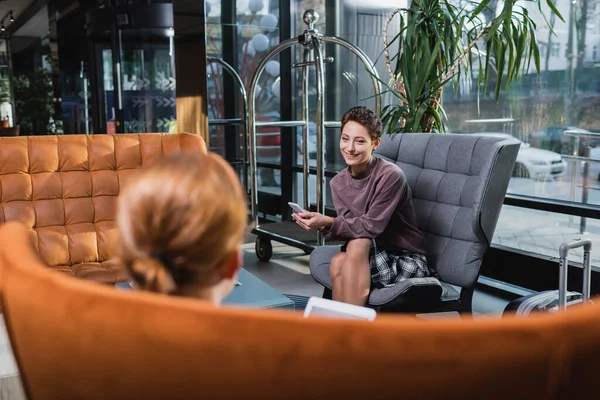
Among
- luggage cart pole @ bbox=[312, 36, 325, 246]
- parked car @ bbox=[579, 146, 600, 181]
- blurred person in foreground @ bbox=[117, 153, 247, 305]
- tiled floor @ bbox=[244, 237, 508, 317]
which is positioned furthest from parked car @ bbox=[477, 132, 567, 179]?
blurred person in foreground @ bbox=[117, 153, 247, 305]

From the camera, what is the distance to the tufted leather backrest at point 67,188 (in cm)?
280

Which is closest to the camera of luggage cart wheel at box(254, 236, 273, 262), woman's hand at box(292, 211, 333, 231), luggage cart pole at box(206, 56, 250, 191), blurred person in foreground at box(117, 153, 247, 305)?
blurred person in foreground at box(117, 153, 247, 305)

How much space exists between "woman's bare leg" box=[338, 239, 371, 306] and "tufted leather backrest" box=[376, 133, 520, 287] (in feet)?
1.08

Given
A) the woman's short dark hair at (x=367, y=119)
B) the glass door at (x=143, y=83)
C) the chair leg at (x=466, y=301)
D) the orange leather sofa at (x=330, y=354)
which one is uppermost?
the glass door at (x=143, y=83)

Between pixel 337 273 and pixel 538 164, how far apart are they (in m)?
1.71

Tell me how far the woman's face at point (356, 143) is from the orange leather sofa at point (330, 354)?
2.17 metres

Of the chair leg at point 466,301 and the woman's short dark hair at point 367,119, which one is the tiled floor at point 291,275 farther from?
the woman's short dark hair at point 367,119

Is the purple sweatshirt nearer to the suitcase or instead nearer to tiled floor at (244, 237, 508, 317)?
the suitcase

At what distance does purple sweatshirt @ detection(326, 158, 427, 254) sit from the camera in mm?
2508

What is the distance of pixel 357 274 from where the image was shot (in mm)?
2451

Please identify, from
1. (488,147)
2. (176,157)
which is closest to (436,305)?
(488,147)

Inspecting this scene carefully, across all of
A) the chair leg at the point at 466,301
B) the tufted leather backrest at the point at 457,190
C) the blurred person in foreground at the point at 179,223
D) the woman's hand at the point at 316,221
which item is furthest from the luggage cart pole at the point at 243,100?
the blurred person in foreground at the point at 179,223

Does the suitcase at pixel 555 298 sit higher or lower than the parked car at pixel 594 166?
lower

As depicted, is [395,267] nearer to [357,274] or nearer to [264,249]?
[357,274]
